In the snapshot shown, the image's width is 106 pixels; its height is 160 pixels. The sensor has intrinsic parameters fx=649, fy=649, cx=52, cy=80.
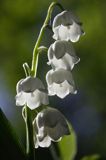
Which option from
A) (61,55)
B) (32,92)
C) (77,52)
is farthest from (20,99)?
(77,52)

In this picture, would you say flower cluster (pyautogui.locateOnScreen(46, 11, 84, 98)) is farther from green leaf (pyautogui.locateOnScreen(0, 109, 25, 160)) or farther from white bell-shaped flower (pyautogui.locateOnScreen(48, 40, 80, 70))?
green leaf (pyautogui.locateOnScreen(0, 109, 25, 160))

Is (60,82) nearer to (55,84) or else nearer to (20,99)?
(55,84)

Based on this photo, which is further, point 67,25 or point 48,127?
point 67,25

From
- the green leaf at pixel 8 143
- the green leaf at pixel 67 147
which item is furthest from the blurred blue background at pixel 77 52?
the green leaf at pixel 8 143

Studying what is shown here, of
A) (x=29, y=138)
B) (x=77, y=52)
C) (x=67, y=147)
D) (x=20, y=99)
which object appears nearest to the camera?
(x=29, y=138)

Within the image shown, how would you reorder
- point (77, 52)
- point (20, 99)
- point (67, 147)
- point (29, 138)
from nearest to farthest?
point (29, 138) < point (20, 99) < point (67, 147) < point (77, 52)

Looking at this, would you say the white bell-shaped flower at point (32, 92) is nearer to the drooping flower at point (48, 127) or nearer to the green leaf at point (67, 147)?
the drooping flower at point (48, 127)

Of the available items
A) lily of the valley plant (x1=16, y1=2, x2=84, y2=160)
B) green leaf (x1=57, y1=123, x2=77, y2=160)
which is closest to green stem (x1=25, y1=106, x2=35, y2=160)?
lily of the valley plant (x1=16, y1=2, x2=84, y2=160)

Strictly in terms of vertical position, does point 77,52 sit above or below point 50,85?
below
